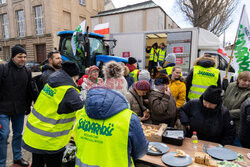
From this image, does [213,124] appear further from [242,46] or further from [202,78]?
[242,46]

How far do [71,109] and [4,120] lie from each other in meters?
1.49

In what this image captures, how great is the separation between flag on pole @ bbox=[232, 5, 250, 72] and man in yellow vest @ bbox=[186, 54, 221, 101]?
0.39 metres

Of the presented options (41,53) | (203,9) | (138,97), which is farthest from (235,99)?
(41,53)

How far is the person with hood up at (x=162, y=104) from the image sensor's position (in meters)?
2.55

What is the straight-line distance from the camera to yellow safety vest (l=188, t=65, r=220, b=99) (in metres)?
3.36

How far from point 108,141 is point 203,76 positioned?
2.77m

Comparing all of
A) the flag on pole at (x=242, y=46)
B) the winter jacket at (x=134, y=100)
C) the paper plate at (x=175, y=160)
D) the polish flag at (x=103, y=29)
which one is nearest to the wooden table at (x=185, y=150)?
the paper plate at (x=175, y=160)

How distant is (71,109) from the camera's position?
1926 mm

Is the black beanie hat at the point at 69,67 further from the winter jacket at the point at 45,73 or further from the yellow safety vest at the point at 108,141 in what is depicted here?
the winter jacket at the point at 45,73

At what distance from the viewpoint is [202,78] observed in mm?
3402

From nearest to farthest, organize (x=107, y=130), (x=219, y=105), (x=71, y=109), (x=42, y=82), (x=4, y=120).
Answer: (x=107, y=130), (x=71, y=109), (x=219, y=105), (x=4, y=120), (x=42, y=82)

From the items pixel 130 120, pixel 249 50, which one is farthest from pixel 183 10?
pixel 130 120

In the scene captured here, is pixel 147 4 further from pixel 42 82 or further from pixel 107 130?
pixel 107 130

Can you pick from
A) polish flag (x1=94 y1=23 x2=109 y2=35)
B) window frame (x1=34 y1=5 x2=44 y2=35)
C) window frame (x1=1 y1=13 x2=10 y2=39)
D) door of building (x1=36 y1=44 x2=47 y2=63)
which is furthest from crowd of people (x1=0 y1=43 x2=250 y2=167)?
window frame (x1=1 y1=13 x2=10 y2=39)
